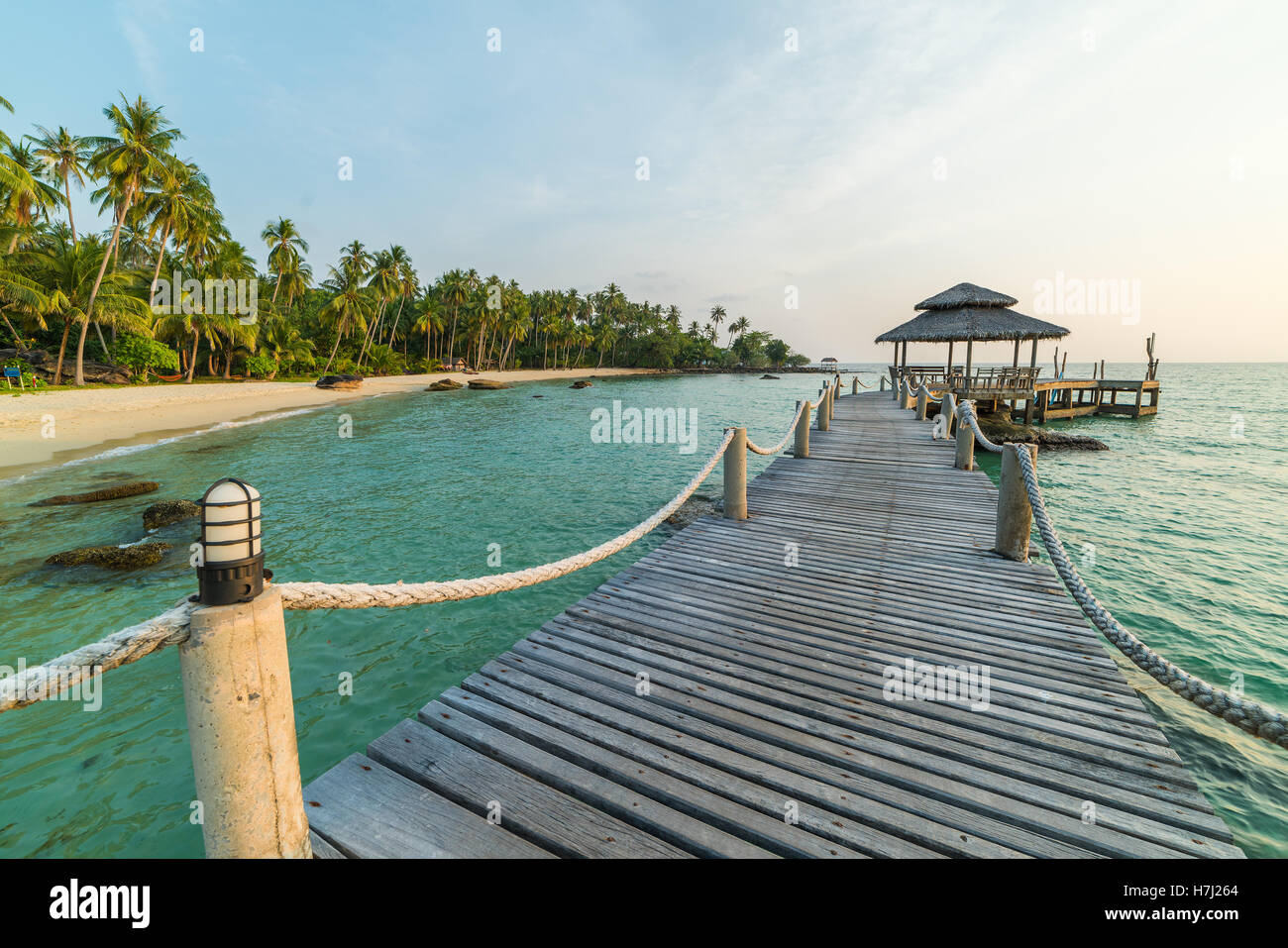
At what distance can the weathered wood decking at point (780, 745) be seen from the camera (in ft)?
7.57

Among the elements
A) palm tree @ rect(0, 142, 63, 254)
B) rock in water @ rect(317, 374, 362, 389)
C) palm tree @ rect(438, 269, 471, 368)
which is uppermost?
palm tree @ rect(438, 269, 471, 368)

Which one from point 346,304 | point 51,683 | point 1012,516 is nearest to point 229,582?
point 51,683

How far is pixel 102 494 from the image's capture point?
11.2 m

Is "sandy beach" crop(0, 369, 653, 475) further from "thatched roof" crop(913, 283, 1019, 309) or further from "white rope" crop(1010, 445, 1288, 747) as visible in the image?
"thatched roof" crop(913, 283, 1019, 309)

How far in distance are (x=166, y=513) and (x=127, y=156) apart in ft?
92.2

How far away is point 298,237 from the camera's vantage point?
143 feet

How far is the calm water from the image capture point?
3993mm

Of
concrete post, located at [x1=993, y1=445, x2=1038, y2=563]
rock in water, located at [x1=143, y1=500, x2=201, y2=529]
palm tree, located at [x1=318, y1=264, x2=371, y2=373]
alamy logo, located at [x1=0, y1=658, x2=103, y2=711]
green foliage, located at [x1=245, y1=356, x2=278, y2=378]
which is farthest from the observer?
palm tree, located at [x1=318, y1=264, x2=371, y2=373]

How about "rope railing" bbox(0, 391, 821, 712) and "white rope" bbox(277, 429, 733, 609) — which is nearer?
"rope railing" bbox(0, 391, 821, 712)

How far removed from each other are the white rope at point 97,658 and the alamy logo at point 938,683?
136 inches

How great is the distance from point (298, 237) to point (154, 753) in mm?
50681

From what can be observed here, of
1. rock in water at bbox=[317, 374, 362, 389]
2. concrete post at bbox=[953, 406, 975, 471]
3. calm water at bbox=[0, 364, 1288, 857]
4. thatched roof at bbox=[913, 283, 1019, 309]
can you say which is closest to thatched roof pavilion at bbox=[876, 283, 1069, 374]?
thatched roof at bbox=[913, 283, 1019, 309]
